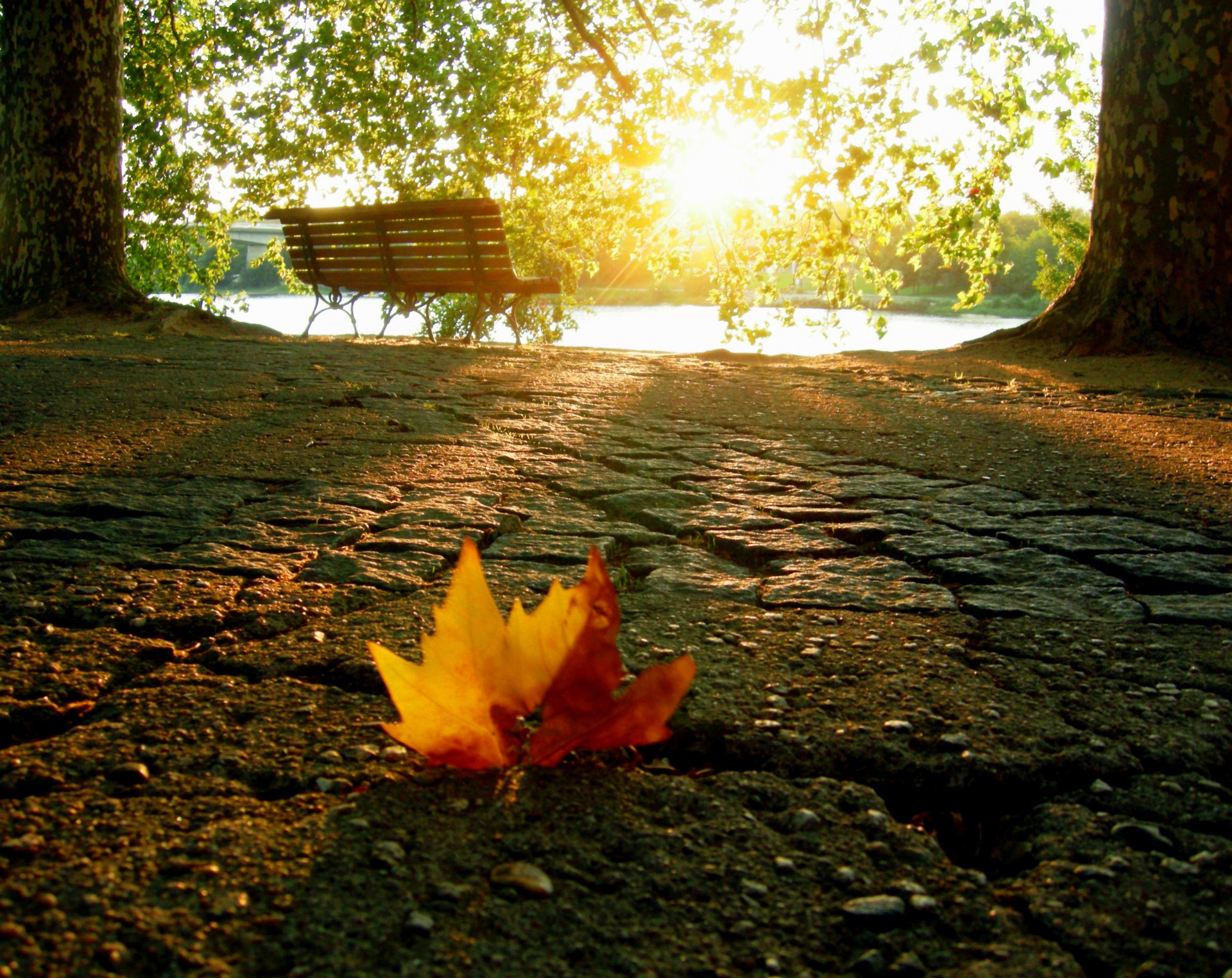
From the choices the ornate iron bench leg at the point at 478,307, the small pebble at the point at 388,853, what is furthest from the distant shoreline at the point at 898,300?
the small pebble at the point at 388,853

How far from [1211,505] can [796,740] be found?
7.03 feet

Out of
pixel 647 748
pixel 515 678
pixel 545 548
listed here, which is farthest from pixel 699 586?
pixel 515 678

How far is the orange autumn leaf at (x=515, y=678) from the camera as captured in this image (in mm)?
1107

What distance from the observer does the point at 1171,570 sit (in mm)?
2184

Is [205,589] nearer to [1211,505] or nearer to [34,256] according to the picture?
[1211,505]

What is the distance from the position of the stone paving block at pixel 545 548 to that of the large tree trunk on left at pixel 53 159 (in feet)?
23.3

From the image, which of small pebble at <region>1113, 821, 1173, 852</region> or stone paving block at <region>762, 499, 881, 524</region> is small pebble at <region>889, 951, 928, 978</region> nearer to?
small pebble at <region>1113, 821, 1173, 852</region>

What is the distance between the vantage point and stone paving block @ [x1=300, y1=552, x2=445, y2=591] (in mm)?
1993

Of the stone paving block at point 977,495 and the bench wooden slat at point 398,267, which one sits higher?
the bench wooden slat at point 398,267

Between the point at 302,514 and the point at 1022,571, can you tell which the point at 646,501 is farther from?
the point at 1022,571

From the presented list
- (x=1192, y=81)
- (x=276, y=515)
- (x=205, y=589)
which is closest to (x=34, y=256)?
(x=276, y=515)

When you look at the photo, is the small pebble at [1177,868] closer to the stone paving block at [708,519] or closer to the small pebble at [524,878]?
the small pebble at [524,878]

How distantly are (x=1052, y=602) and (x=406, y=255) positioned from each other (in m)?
8.08

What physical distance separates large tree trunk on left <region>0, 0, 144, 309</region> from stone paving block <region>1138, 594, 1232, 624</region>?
8.22m
